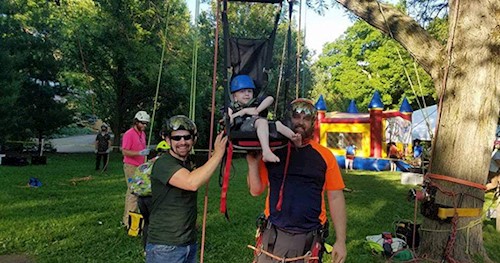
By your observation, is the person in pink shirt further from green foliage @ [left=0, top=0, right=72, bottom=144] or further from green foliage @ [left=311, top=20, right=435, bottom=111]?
green foliage @ [left=311, top=20, right=435, bottom=111]

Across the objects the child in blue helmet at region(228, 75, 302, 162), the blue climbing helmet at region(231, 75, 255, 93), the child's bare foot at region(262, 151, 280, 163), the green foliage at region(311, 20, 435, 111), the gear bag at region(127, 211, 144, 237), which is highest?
the green foliage at region(311, 20, 435, 111)

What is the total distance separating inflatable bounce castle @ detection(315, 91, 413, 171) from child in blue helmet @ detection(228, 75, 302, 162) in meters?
17.7

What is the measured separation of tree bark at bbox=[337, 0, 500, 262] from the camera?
501cm

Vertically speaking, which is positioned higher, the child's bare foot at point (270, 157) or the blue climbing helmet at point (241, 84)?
the blue climbing helmet at point (241, 84)

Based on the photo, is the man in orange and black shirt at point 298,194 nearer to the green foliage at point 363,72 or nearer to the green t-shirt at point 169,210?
the green t-shirt at point 169,210

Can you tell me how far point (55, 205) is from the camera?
8719mm

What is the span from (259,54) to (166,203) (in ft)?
5.19

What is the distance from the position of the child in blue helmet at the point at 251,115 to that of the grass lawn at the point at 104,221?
9.71 feet

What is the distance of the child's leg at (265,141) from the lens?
2637 millimetres

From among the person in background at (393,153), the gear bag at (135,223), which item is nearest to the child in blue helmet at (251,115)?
the gear bag at (135,223)

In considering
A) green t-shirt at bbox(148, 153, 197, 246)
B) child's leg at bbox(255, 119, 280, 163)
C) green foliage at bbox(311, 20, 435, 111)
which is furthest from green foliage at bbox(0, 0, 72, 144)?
green foliage at bbox(311, 20, 435, 111)

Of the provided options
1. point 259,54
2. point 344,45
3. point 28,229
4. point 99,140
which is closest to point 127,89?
point 99,140

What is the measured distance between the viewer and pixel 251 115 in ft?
9.84

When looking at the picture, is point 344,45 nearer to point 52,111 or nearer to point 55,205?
point 52,111
